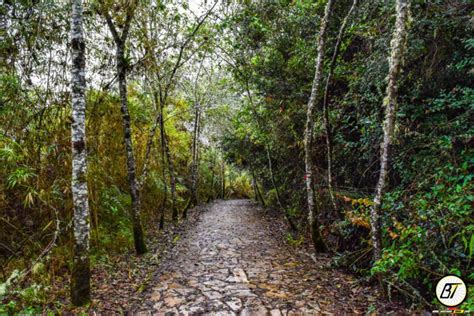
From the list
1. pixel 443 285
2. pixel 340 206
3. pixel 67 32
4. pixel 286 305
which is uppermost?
pixel 67 32

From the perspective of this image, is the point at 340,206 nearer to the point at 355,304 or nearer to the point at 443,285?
the point at 355,304

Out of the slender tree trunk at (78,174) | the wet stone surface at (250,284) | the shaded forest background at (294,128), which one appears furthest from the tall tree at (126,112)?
the slender tree trunk at (78,174)

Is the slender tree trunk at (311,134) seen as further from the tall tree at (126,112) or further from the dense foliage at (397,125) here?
the tall tree at (126,112)

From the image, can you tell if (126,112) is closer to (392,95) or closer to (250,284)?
(250,284)

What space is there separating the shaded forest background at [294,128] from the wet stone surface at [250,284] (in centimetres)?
55

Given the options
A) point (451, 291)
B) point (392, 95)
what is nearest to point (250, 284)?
point (451, 291)

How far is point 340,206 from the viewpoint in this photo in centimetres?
591

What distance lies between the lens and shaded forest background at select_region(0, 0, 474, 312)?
3.70 meters

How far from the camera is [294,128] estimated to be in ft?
26.7

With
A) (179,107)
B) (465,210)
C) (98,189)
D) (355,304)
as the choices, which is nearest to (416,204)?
(465,210)

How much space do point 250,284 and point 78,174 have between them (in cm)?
312

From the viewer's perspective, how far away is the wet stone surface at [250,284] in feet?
12.8

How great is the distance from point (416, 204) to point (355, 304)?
1.58 m

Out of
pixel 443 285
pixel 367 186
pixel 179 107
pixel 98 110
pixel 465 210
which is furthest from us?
pixel 179 107
